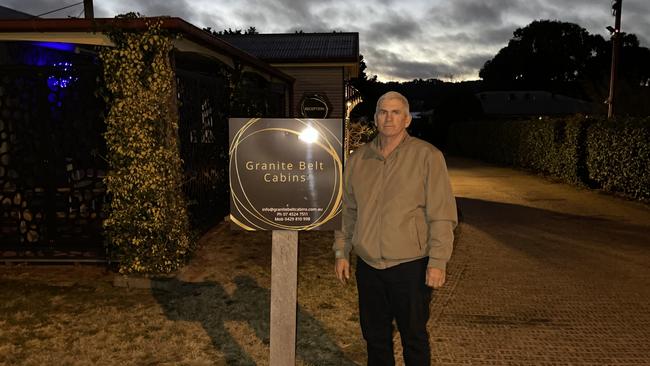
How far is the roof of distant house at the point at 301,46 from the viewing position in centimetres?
1814

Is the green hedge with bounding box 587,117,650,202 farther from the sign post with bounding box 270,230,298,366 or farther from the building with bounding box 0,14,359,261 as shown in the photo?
the sign post with bounding box 270,230,298,366

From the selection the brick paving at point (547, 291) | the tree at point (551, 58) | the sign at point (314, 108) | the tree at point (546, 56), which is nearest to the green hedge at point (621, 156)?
the brick paving at point (547, 291)

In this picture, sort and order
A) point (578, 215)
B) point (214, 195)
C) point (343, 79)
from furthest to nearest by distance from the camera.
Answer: point (343, 79) < point (578, 215) < point (214, 195)

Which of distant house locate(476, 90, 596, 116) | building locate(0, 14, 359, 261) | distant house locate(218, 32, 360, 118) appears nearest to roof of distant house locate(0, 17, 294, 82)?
building locate(0, 14, 359, 261)

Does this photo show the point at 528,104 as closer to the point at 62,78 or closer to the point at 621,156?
the point at 621,156

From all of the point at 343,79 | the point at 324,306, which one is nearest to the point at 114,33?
the point at 324,306

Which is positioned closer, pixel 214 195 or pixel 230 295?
pixel 230 295

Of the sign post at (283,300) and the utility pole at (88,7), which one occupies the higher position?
the utility pole at (88,7)

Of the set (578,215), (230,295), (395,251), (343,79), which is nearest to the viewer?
(395,251)

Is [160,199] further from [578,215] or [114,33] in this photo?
[578,215]

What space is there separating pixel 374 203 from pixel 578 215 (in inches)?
345

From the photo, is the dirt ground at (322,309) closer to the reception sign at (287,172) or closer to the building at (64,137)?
the building at (64,137)

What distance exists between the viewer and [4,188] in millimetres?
6805

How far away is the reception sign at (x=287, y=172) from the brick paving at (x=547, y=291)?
5.39 feet
